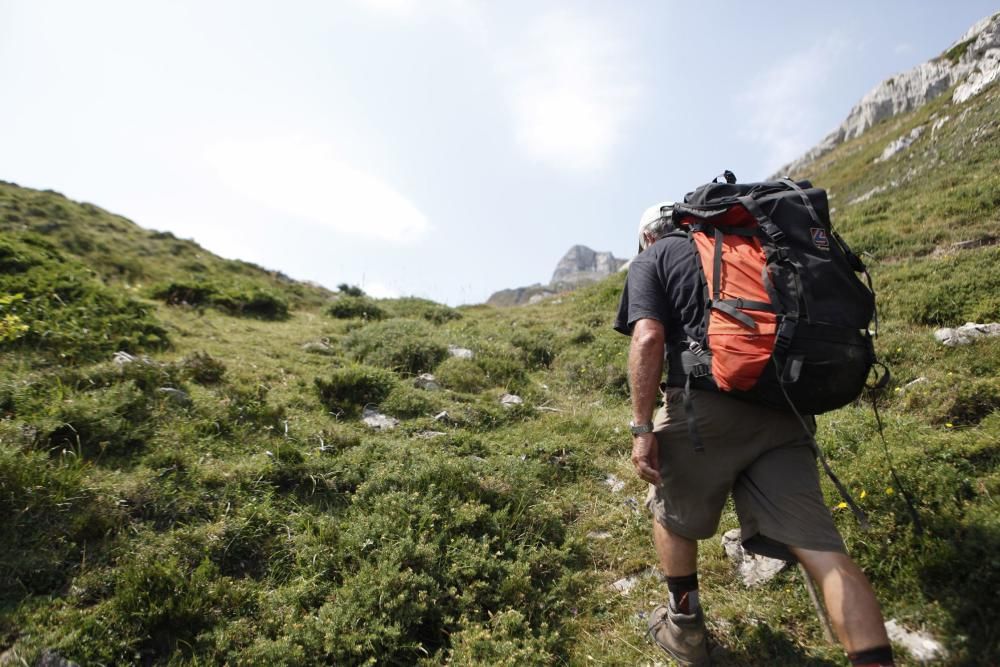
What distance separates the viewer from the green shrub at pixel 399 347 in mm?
7934

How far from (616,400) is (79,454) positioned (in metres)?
5.77

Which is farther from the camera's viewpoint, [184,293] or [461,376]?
[184,293]

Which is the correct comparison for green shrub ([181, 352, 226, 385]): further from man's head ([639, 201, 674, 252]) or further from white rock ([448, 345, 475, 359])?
man's head ([639, 201, 674, 252])

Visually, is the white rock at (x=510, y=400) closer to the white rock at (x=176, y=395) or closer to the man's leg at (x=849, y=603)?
the white rock at (x=176, y=395)

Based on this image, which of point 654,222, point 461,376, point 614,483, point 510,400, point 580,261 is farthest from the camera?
point 580,261

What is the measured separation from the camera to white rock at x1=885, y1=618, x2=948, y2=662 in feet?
7.80

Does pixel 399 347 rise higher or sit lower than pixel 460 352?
lower

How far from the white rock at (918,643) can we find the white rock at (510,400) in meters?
4.53

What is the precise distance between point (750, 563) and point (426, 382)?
15.8 feet

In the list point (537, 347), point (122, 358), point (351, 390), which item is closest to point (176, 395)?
point (122, 358)

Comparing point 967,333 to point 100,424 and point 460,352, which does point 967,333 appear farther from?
point 100,424

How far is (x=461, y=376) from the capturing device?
7.52 meters

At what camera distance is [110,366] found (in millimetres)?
5133

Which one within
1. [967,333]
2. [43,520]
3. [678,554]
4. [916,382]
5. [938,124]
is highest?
[938,124]
